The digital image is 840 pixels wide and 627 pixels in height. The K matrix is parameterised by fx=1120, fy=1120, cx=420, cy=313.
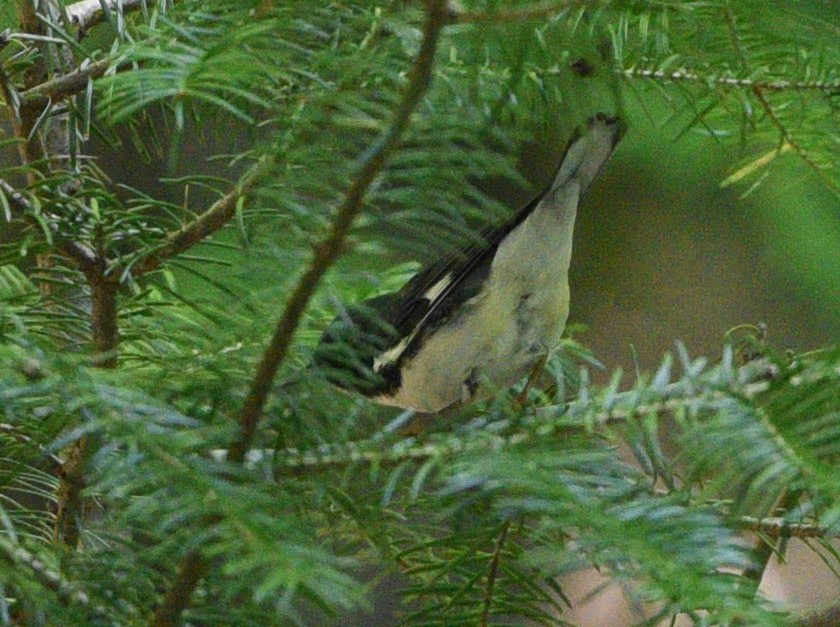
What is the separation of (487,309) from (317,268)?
409mm

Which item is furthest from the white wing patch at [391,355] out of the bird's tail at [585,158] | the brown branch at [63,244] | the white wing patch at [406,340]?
the brown branch at [63,244]

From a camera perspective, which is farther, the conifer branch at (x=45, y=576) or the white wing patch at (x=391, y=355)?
the white wing patch at (x=391, y=355)

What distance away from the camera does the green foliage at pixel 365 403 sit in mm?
302

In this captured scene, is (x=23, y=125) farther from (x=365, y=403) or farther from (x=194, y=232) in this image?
(x=365, y=403)

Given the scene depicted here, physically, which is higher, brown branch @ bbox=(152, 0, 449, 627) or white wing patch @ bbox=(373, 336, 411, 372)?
brown branch @ bbox=(152, 0, 449, 627)

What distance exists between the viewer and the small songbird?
2.22 feet

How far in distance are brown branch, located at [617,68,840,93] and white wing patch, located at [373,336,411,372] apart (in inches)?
10.8

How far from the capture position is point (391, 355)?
2.35 ft

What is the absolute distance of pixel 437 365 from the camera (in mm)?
729

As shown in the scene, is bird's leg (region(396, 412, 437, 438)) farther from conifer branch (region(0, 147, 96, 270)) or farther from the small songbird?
conifer branch (region(0, 147, 96, 270))

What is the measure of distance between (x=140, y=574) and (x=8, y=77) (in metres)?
0.27

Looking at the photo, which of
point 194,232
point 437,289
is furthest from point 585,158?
point 194,232

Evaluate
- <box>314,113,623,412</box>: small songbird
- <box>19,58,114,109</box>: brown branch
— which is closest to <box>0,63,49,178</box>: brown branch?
<box>19,58,114,109</box>: brown branch

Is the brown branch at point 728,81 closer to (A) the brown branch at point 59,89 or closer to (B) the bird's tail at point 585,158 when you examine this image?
(B) the bird's tail at point 585,158
